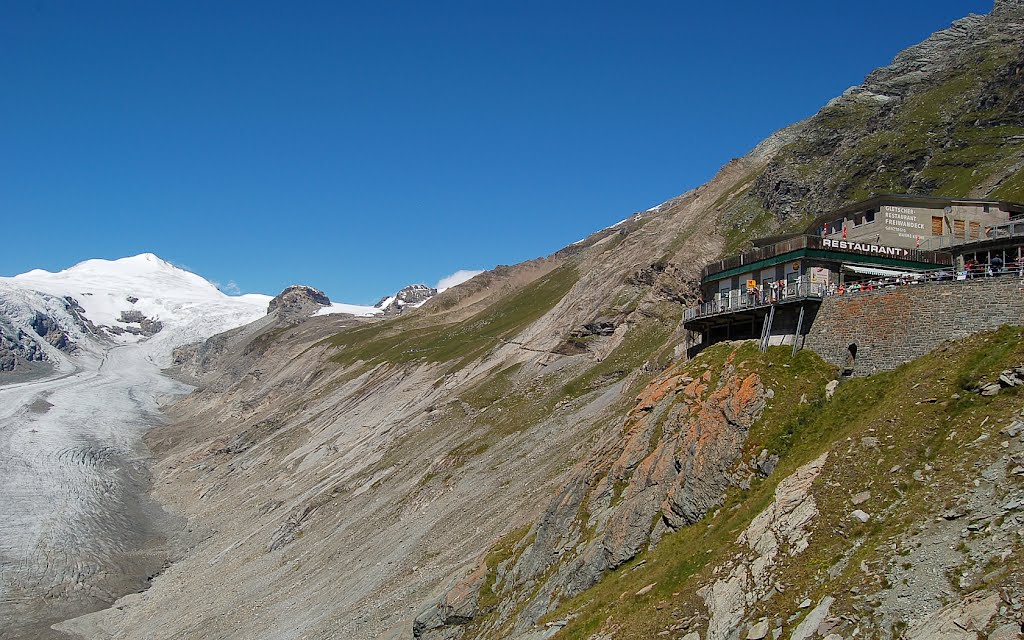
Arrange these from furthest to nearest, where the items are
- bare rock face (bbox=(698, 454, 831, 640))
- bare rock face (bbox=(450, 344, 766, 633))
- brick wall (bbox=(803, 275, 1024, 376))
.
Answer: bare rock face (bbox=(450, 344, 766, 633)) < brick wall (bbox=(803, 275, 1024, 376)) < bare rock face (bbox=(698, 454, 831, 640))

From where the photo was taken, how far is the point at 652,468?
94.8ft

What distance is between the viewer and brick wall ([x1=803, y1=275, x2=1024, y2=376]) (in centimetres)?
2231

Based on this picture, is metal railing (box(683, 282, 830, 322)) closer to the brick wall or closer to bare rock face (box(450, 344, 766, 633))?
the brick wall

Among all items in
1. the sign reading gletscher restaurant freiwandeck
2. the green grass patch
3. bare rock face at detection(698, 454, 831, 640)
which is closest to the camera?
bare rock face at detection(698, 454, 831, 640)

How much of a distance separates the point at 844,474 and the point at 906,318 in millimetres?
7664

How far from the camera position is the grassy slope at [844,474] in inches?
693

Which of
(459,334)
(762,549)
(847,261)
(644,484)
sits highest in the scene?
(459,334)

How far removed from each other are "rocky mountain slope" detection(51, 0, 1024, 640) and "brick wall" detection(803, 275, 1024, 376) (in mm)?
1079

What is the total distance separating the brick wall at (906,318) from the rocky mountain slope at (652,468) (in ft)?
3.54

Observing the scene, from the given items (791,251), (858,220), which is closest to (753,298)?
(791,251)

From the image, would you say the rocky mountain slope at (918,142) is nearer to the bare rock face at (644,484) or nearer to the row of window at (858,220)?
the row of window at (858,220)

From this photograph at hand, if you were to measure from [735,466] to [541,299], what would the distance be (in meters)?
110

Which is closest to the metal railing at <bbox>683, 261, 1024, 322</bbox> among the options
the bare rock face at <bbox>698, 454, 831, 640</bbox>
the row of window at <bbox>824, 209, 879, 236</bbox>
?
the row of window at <bbox>824, 209, 879, 236</bbox>

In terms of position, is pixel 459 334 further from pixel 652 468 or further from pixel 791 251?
pixel 652 468
